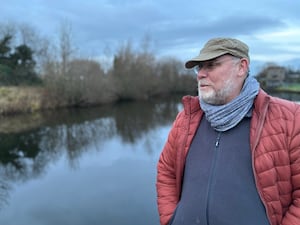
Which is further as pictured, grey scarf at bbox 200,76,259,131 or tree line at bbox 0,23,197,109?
tree line at bbox 0,23,197,109

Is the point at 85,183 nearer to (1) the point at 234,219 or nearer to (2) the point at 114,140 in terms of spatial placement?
(2) the point at 114,140

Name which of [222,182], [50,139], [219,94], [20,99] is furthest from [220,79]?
[20,99]

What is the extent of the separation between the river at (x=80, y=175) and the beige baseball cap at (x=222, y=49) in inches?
142

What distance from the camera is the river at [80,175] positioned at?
16.3 feet

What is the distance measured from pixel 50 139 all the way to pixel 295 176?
11.6m

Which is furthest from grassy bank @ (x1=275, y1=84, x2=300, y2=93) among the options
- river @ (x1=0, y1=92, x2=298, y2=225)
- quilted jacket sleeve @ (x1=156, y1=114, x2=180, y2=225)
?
quilted jacket sleeve @ (x1=156, y1=114, x2=180, y2=225)

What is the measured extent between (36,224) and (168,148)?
3811 millimetres

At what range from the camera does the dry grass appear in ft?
63.5

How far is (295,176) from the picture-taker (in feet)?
4.34

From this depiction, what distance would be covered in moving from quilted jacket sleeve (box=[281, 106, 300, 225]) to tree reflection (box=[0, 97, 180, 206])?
5621 mm

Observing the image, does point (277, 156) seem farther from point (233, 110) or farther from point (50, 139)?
point (50, 139)

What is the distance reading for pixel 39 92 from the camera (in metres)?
22.2

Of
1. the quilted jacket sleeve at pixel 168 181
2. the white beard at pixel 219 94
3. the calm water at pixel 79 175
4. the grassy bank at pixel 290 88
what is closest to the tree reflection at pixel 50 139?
the calm water at pixel 79 175

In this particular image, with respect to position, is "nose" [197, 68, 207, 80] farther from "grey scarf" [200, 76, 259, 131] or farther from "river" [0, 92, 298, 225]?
"river" [0, 92, 298, 225]
